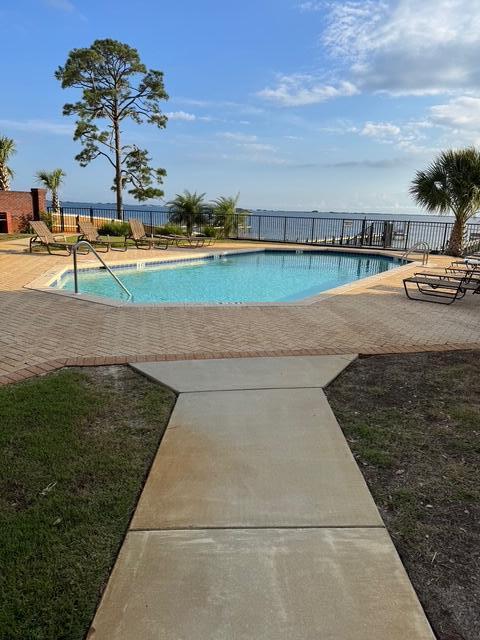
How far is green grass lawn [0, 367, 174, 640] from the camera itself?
1.71m

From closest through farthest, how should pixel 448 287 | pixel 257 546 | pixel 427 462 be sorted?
pixel 257 546, pixel 427 462, pixel 448 287

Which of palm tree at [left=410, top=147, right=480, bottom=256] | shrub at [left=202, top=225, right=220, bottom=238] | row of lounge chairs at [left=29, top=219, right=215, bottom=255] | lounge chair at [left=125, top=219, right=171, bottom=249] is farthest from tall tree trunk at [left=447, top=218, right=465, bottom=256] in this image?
lounge chair at [left=125, top=219, right=171, bottom=249]

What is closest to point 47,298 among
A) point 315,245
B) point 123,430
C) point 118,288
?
point 118,288

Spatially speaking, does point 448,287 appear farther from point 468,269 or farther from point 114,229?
point 114,229

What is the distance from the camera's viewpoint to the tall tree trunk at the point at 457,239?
16109mm

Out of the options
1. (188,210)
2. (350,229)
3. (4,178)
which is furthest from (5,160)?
(350,229)

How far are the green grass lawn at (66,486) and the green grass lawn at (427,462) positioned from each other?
1.30 metres

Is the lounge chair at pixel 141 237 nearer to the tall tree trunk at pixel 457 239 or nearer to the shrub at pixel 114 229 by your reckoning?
the shrub at pixel 114 229

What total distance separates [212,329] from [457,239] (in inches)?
554

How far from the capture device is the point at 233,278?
39.8 ft

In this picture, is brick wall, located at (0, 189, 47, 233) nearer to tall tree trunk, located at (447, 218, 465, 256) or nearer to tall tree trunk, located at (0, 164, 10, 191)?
tall tree trunk, located at (0, 164, 10, 191)

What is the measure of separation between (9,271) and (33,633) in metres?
9.82

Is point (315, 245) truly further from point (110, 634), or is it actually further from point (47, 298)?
point (110, 634)

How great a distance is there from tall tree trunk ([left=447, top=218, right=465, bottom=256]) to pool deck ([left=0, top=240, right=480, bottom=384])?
8926mm
